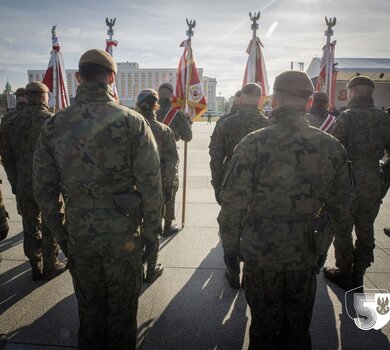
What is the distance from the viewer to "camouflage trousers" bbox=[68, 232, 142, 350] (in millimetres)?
2162

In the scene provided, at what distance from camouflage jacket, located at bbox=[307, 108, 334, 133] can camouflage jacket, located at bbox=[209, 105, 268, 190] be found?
0.99 m

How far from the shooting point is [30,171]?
3566 millimetres

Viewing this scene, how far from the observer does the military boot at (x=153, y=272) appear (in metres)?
3.52

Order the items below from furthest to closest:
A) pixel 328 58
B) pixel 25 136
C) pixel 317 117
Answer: pixel 328 58 → pixel 317 117 → pixel 25 136

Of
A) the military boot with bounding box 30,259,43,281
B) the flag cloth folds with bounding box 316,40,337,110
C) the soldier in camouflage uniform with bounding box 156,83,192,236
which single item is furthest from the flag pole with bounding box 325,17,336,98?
the military boot with bounding box 30,259,43,281

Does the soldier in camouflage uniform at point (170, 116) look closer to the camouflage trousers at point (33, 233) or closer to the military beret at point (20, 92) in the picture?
the camouflage trousers at point (33, 233)

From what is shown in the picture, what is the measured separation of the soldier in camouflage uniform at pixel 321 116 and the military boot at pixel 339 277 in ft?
6.54

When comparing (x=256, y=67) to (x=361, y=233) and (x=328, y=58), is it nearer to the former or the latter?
(x=328, y=58)

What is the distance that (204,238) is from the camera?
4.81m

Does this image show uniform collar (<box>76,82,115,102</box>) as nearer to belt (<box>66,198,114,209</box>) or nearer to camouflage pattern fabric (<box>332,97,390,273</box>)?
belt (<box>66,198,114,209</box>)

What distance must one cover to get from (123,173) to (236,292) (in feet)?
6.91

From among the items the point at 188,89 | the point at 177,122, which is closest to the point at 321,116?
the point at 177,122

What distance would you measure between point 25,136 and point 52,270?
167 centimetres

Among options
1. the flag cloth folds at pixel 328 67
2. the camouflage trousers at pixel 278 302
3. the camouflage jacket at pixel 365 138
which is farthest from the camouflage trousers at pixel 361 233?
the flag cloth folds at pixel 328 67
